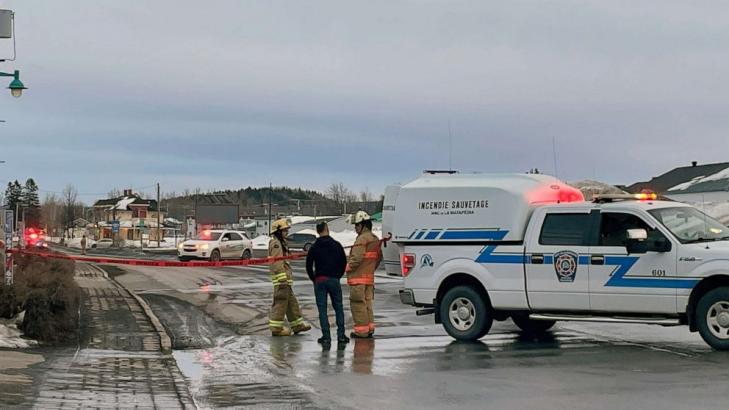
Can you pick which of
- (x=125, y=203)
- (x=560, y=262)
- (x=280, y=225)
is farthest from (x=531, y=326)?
(x=125, y=203)

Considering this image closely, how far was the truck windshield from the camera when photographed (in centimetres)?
1155

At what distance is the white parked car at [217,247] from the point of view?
41.6 meters

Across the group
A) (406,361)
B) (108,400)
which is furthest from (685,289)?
(108,400)

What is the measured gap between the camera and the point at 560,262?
12117mm

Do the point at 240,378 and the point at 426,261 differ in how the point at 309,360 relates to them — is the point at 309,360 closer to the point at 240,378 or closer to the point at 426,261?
the point at 240,378

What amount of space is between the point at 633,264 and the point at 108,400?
22.7ft

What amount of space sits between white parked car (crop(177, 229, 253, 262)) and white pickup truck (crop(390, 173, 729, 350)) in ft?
94.9

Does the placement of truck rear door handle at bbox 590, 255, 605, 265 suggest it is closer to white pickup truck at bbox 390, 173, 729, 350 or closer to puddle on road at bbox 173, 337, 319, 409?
white pickup truck at bbox 390, 173, 729, 350

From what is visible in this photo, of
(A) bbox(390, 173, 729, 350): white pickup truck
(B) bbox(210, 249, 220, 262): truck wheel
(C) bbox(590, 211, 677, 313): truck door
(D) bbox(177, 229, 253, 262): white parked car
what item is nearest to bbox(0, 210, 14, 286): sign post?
(A) bbox(390, 173, 729, 350): white pickup truck

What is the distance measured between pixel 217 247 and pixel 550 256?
103ft

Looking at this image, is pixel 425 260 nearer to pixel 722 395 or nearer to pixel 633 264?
pixel 633 264

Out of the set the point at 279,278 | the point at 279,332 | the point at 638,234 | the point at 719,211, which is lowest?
the point at 279,332

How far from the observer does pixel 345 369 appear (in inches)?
400

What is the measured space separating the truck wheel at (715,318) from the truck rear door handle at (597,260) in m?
1.38
